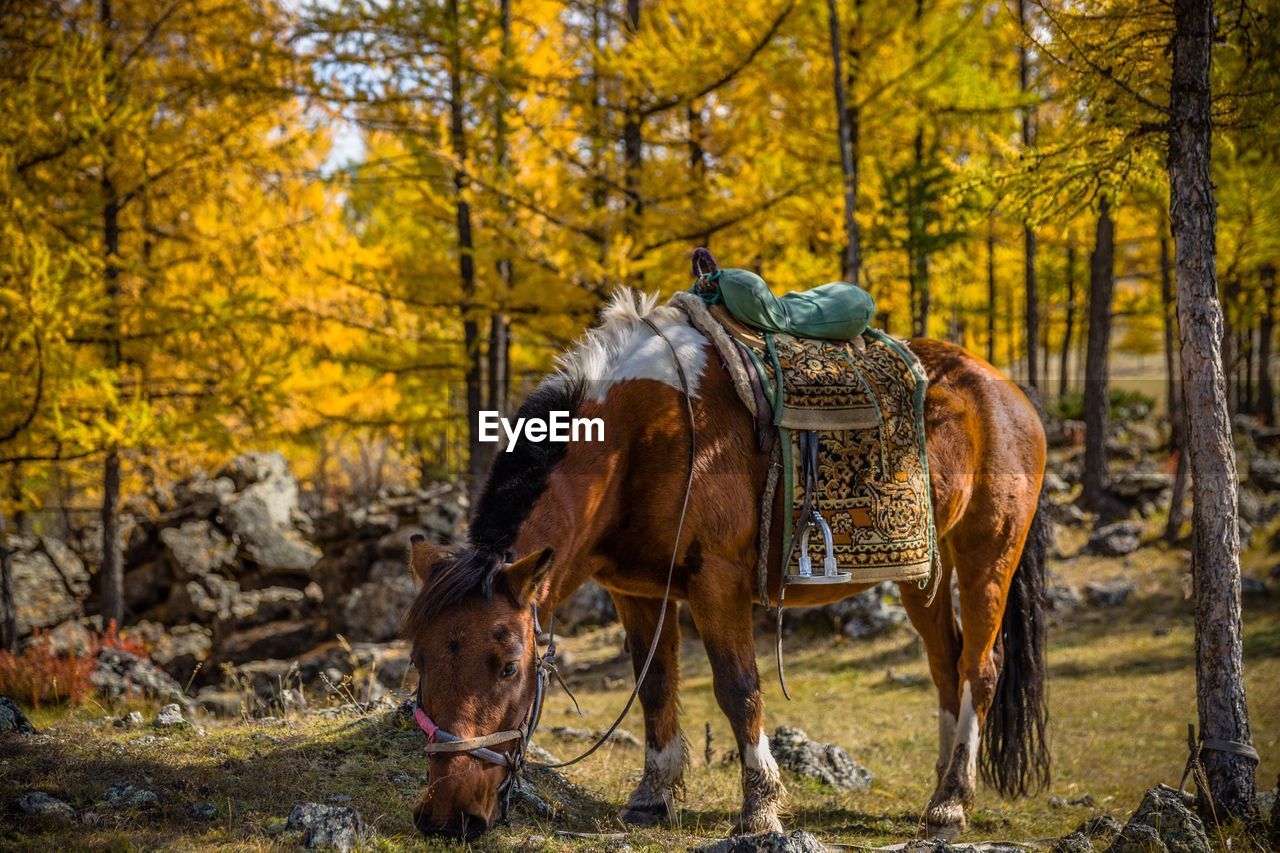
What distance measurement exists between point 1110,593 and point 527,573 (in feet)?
30.8

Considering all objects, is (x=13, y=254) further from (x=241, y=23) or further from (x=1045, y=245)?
(x=1045, y=245)

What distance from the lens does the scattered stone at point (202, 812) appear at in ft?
11.2

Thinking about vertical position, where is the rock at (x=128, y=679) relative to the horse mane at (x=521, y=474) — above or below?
below

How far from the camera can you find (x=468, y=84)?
9.42 m

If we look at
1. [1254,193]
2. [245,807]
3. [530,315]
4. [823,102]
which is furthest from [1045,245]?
[245,807]

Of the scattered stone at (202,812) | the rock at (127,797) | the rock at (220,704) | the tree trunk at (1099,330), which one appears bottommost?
the rock at (220,704)

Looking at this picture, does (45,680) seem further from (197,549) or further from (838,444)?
(197,549)

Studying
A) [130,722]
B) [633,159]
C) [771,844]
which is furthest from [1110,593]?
[130,722]

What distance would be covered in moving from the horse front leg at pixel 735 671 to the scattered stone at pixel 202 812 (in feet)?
6.77

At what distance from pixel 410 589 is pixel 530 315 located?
472 cm

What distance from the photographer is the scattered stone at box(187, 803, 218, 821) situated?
11.2ft

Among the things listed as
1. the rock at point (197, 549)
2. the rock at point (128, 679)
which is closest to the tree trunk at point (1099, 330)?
the rock at point (128, 679)

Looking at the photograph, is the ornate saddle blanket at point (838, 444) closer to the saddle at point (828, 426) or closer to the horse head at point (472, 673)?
the saddle at point (828, 426)

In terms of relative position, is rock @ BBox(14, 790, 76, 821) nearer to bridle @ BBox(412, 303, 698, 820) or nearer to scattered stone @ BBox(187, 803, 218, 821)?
scattered stone @ BBox(187, 803, 218, 821)
